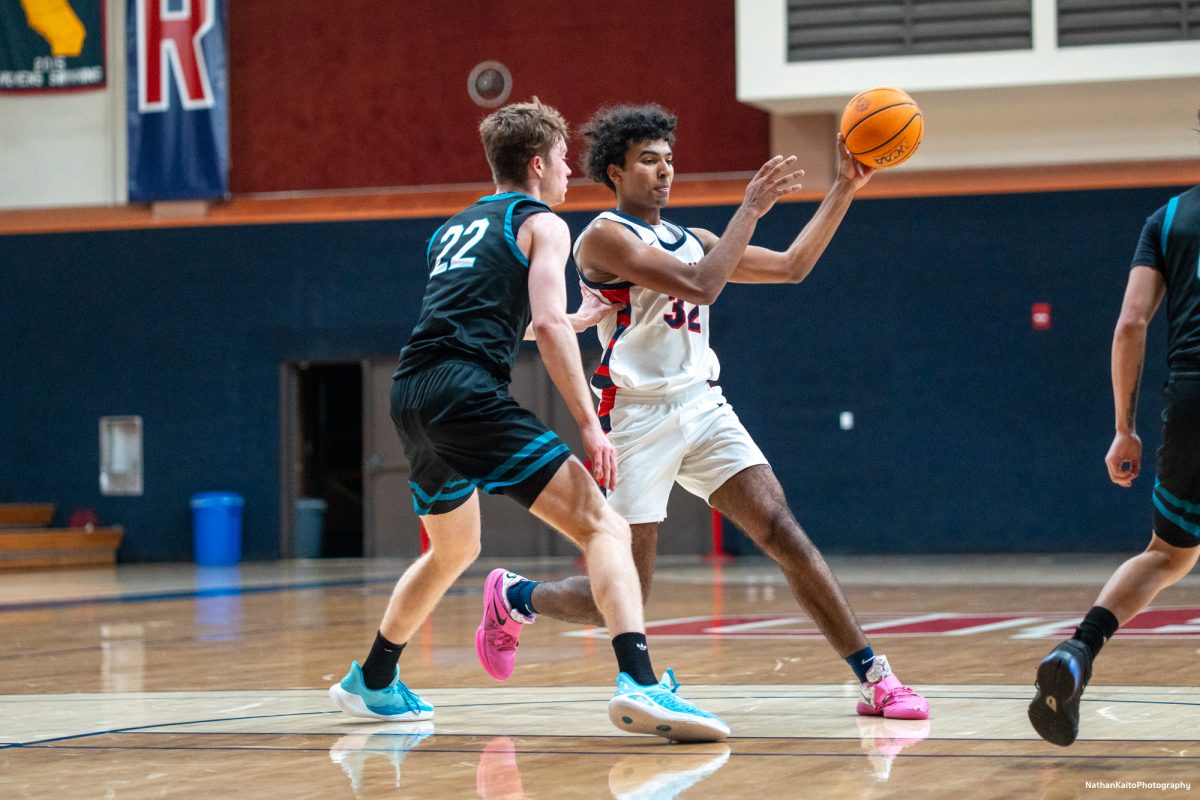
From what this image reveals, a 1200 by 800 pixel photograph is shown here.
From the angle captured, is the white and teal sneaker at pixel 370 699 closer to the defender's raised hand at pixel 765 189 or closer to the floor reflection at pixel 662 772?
the floor reflection at pixel 662 772

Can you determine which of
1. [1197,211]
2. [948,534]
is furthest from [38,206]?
[1197,211]

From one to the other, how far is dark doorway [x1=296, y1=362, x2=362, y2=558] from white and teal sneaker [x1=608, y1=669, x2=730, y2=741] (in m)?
15.4

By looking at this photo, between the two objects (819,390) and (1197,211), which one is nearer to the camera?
(1197,211)

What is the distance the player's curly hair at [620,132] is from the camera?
4.90m

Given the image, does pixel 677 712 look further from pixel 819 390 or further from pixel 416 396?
pixel 819 390

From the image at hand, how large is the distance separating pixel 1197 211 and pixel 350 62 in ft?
51.1

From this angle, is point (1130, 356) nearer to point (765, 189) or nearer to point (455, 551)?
point (765, 189)

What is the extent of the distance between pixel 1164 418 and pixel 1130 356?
186mm

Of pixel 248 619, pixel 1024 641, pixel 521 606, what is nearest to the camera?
pixel 521 606

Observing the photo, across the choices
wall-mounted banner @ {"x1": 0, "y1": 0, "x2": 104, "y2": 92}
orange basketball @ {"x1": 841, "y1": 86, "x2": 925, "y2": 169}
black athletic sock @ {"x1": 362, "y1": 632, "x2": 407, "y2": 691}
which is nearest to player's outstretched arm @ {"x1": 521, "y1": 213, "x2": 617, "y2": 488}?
black athletic sock @ {"x1": 362, "y1": 632, "x2": 407, "y2": 691}

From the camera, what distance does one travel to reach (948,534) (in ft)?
55.9

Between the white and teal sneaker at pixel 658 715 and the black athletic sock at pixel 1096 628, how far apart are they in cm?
97

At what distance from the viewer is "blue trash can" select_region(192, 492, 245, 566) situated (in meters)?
18.4

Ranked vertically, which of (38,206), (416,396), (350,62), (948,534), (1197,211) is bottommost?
(948,534)
